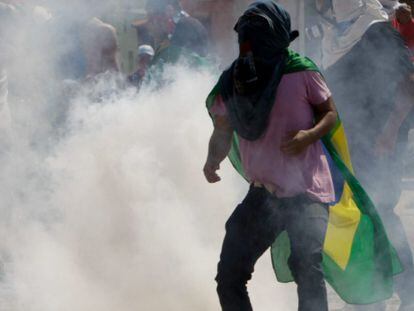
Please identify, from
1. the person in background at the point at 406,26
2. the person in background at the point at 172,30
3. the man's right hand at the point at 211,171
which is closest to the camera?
the man's right hand at the point at 211,171

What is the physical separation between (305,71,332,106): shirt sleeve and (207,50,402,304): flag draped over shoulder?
0.23 meters

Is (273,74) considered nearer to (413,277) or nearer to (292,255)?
(292,255)

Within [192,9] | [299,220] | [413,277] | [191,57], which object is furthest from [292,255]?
[192,9]

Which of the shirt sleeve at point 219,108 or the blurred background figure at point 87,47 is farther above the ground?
the blurred background figure at point 87,47

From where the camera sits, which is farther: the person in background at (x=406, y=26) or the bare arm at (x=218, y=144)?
the person in background at (x=406, y=26)

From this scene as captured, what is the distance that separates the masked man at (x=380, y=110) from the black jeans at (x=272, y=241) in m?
1.47

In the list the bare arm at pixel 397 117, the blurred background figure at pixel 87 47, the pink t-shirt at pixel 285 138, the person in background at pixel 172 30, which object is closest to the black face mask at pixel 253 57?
the pink t-shirt at pixel 285 138

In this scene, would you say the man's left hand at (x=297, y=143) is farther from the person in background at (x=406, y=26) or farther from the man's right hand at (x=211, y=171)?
the person in background at (x=406, y=26)

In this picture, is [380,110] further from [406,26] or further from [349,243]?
[349,243]

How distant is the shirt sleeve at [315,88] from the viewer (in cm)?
441

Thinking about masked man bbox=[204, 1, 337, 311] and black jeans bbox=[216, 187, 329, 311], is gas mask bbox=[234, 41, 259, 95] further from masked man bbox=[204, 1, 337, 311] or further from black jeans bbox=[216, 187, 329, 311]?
black jeans bbox=[216, 187, 329, 311]

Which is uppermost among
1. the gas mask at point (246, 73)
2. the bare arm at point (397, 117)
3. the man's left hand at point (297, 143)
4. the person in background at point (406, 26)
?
the person in background at point (406, 26)

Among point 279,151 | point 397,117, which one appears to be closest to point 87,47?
point 397,117

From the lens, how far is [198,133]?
6461mm
